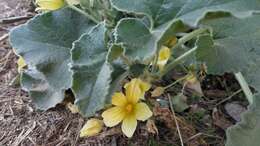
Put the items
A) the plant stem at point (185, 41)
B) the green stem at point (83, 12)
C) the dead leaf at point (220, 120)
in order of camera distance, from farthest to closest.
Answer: the dead leaf at point (220, 120), the green stem at point (83, 12), the plant stem at point (185, 41)

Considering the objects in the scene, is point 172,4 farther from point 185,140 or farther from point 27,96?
point 27,96

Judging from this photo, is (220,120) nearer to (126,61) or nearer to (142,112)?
(142,112)

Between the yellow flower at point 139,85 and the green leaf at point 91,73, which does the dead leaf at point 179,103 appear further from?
the green leaf at point 91,73

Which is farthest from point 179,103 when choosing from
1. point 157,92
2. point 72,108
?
point 72,108

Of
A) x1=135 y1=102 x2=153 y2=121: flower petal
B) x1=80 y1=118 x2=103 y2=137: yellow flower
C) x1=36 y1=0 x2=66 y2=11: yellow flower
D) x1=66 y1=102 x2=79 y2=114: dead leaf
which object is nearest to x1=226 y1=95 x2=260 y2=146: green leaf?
x1=135 y1=102 x2=153 y2=121: flower petal

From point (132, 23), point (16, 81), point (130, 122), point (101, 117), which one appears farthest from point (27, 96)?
point (132, 23)

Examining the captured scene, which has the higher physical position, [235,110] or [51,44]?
[51,44]

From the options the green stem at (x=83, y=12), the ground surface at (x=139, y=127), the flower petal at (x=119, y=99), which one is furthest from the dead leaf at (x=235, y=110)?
the green stem at (x=83, y=12)
